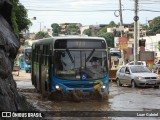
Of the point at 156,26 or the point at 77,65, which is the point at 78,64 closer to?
the point at 77,65

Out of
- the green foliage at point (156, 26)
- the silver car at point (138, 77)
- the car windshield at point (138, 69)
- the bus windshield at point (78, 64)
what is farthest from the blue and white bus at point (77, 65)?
the green foliage at point (156, 26)

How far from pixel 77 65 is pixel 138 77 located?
392 inches

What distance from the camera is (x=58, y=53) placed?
18.2m

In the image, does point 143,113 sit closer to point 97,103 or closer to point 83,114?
point 83,114

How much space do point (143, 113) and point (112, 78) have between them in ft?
68.4

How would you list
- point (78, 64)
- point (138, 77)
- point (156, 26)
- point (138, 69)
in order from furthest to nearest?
point (156, 26) → point (138, 69) → point (138, 77) → point (78, 64)

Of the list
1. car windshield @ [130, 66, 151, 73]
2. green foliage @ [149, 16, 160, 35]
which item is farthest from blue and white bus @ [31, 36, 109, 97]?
green foliage @ [149, 16, 160, 35]

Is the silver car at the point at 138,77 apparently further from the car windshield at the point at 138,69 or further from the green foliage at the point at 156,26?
the green foliage at the point at 156,26

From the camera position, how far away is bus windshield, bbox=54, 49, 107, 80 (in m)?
18.2

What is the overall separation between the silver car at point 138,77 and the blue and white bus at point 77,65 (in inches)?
350

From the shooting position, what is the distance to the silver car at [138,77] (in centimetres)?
2736

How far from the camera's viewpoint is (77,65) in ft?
59.7

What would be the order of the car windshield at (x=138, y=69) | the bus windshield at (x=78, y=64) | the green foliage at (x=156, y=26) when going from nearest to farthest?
the bus windshield at (x=78, y=64) → the car windshield at (x=138, y=69) → the green foliage at (x=156, y=26)

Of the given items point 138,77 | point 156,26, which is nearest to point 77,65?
point 138,77
